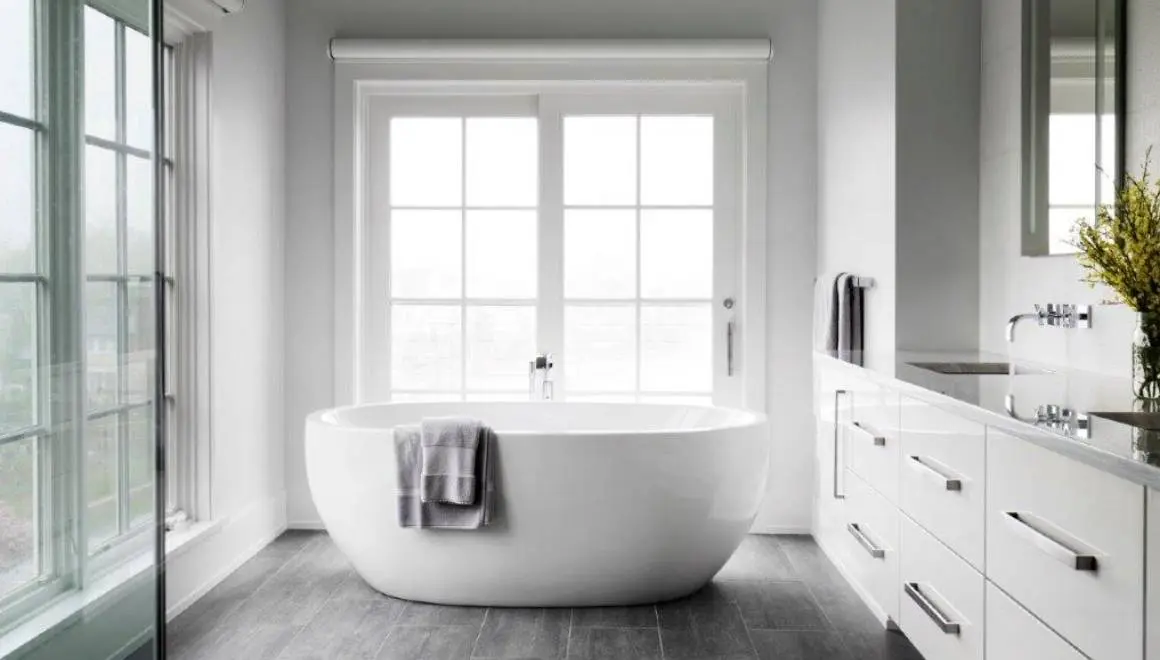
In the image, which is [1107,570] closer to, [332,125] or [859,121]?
[859,121]

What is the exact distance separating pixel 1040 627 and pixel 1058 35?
1868 mm

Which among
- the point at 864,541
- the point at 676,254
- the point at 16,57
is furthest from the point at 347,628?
the point at 16,57

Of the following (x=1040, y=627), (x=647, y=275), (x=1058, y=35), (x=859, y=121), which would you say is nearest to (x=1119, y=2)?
(x=1058, y=35)

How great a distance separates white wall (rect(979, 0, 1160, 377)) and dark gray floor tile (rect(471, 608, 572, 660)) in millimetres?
1641

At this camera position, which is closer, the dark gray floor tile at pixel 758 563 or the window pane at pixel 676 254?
the dark gray floor tile at pixel 758 563

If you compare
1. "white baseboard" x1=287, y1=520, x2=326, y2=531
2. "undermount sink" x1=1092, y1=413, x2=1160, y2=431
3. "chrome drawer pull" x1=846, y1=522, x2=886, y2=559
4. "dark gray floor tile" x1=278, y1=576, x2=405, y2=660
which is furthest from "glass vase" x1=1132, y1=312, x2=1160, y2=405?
"white baseboard" x1=287, y1=520, x2=326, y2=531

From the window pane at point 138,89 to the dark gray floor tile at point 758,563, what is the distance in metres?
2.78

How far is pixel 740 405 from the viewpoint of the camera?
14.3ft

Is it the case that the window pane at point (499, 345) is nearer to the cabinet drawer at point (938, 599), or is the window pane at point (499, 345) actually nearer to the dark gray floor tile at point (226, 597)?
the dark gray floor tile at point (226, 597)

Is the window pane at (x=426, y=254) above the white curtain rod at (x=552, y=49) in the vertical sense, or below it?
below

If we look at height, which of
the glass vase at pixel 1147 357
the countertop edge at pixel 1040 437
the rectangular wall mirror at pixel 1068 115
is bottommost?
the countertop edge at pixel 1040 437

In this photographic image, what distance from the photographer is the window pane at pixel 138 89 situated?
1396mm

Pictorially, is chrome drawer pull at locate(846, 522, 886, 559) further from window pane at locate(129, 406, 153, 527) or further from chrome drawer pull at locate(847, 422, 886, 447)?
window pane at locate(129, 406, 153, 527)

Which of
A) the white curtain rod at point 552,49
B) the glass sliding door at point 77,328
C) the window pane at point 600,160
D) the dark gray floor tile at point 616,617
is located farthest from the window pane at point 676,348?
the glass sliding door at point 77,328
